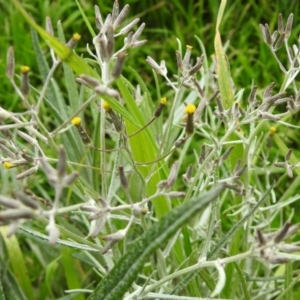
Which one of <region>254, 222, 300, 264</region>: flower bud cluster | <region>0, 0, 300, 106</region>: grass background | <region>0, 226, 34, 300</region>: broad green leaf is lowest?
<region>0, 226, 34, 300</region>: broad green leaf

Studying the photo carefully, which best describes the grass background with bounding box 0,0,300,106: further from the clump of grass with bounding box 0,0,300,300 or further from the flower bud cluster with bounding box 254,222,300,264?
the flower bud cluster with bounding box 254,222,300,264

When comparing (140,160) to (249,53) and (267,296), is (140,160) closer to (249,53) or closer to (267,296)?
(267,296)

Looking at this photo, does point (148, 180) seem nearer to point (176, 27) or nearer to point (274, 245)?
point (274, 245)

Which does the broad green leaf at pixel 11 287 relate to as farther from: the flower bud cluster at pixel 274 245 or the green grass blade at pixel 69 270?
the flower bud cluster at pixel 274 245

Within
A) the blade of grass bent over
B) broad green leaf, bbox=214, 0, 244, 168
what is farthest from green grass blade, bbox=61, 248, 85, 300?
broad green leaf, bbox=214, 0, 244, 168

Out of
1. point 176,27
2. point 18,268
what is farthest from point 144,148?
point 176,27

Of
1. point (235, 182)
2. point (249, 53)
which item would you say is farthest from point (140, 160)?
point (249, 53)

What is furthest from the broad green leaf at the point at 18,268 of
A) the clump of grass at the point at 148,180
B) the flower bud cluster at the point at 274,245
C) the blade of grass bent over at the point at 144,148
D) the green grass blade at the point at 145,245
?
the flower bud cluster at the point at 274,245
